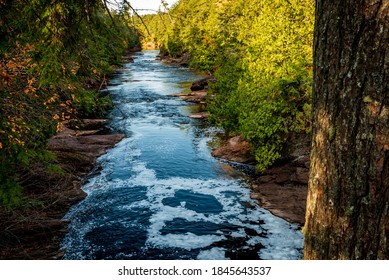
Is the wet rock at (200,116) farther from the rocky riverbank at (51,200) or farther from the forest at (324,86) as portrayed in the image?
the forest at (324,86)

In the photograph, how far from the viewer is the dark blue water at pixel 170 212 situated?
8.44 m

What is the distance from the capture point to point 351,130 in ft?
5.89

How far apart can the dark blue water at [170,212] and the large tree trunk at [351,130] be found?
6.61 meters

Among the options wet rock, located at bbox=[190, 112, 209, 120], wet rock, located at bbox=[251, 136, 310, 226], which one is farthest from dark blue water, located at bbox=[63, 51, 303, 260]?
wet rock, located at bbox=[190, 112, 209, 120]

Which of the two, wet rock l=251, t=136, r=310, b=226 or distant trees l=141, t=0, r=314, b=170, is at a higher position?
distant trees l=141, t=0, r=314, b=170

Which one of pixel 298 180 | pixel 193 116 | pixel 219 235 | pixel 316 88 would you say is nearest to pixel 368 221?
pixel 316 88

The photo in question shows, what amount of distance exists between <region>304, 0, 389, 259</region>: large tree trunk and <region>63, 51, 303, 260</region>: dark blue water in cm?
661

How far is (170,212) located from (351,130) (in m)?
9.06

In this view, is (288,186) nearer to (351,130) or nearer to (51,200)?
(51,200)

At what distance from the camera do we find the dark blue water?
27.7 feet

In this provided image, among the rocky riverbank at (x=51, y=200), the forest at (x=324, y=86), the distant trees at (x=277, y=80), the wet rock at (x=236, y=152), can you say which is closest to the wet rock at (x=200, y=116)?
the rocky riverbank at (x=51, y=200)

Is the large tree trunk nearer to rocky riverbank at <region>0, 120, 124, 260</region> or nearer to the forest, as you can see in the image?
the forest

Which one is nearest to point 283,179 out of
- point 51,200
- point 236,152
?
point 236,152

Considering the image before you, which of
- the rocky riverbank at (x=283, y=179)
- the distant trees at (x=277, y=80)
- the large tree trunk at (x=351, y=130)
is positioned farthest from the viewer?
the distant trees at (x=277, y=80)
